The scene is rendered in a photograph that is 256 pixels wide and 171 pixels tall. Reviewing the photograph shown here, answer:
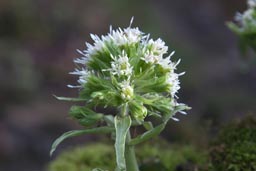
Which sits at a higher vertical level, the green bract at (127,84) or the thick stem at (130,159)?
the green bract at (127,84)

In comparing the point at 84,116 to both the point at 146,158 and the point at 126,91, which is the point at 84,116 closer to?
the point at 126,91

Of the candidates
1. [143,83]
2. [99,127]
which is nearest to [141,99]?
[143,83]

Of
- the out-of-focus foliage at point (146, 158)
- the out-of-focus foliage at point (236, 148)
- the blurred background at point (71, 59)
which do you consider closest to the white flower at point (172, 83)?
the out-of-focus foliage at point (236, 148)

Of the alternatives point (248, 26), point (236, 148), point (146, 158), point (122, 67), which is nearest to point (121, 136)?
point (122, 67)

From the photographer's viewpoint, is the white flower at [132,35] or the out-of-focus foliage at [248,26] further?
the out-of-focus foliage at [248,26]

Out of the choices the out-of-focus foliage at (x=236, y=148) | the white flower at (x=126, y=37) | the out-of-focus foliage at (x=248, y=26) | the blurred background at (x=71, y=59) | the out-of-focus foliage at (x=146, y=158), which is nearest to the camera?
the white flower at (x=126, y=37)

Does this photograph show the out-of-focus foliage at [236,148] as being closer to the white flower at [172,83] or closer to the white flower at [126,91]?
the white flower at [172,83]

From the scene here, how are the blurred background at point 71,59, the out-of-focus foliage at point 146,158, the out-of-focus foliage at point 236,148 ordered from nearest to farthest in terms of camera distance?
the out-of-focus foliage at point 236,148, the out-of-focus foliage at point 146,158, the blurred background at point 71,59

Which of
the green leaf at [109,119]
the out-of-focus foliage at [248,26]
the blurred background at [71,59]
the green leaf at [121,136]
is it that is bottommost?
the green leaf at [121,136]
